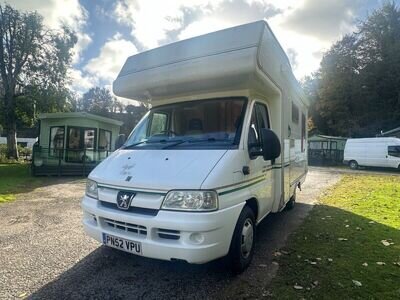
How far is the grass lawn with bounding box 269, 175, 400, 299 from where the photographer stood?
131 inches

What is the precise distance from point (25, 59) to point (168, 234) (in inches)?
984

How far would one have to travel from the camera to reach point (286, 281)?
3.51 meters

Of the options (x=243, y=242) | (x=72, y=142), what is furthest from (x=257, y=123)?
(x=72, y=142)

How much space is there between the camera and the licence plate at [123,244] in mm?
Answer: 3148

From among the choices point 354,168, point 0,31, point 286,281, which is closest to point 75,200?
point 286,281

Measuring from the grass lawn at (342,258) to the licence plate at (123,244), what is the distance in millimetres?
1520

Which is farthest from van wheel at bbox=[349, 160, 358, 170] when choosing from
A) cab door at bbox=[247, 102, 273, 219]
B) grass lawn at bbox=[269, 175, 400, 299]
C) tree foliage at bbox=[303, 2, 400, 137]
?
cab door at bbox=[247, 102, 273, 219]

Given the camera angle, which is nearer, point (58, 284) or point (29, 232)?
point (58, 284)

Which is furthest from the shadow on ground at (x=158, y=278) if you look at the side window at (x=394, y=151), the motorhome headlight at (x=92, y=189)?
the side window at (x=394, y=151)

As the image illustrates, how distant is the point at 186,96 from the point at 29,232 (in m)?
3.69

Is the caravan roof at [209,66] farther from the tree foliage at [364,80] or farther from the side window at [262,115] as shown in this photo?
the tree foliage at [364,80]

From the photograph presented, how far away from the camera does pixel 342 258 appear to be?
13.9ft

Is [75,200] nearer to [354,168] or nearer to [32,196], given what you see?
A: [32,196]

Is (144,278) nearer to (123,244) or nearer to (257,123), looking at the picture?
(123,244)
